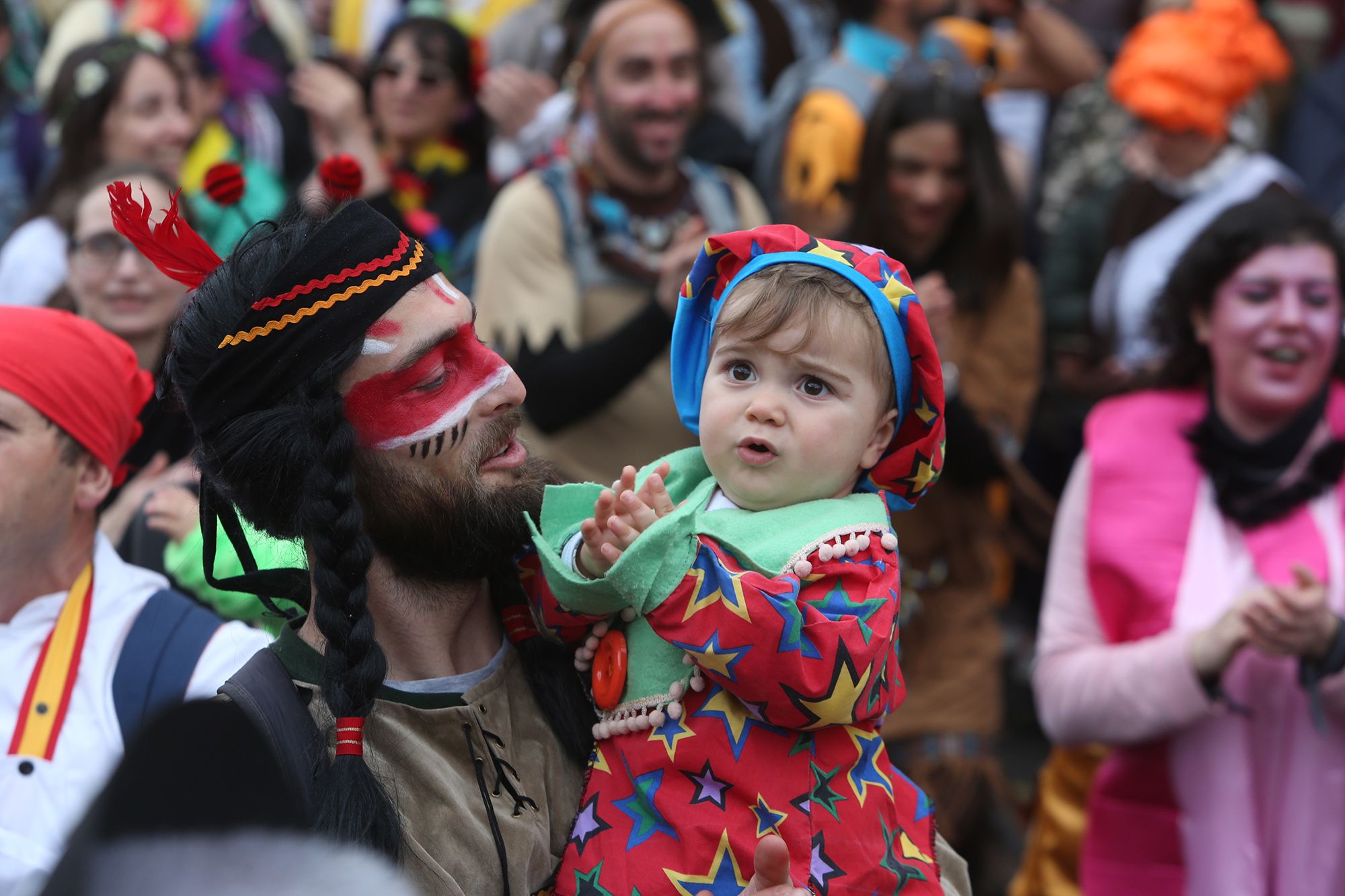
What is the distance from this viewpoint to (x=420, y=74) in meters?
5.64

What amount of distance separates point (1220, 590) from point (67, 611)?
2.62 meters

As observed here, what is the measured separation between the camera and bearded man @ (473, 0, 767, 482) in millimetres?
4023

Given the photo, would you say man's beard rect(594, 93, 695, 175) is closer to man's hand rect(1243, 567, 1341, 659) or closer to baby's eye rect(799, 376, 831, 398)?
man's hand rect(1243, 567, 1341, 659)

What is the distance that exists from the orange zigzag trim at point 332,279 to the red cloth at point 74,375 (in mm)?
911

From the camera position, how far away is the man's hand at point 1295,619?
3.26 meters

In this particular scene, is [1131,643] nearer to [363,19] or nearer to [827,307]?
[827,307]

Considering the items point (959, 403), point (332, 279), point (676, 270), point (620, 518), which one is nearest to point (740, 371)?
point (620, 518)

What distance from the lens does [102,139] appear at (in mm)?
5203

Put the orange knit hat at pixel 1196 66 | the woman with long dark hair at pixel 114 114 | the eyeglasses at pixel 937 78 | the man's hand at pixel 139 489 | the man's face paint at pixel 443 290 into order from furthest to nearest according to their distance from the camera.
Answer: the orange knit hat at pixel 1196 66, the woman with long dark hair at pixel 114 114, the eyeglasses at pixel 937 78, the man's hand at pixel 139 489, the man's face paint at pixel 443 290

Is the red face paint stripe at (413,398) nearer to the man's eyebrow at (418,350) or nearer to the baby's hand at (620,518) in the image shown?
the man's eyebrow at (418,350)

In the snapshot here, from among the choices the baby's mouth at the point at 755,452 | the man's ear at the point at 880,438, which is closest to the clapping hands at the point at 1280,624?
the man's ear at the point at 880,438

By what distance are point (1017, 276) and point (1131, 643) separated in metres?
1.56

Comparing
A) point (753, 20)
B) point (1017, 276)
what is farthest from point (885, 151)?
point (753, 20)

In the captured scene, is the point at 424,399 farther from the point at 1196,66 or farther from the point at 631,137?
the point at 1196,66
